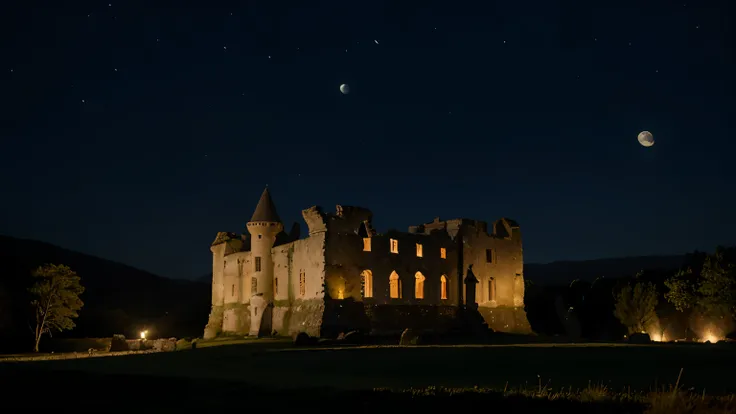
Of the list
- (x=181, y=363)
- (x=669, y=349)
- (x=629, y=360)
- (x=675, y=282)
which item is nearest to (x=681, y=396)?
(x=629, y=360)

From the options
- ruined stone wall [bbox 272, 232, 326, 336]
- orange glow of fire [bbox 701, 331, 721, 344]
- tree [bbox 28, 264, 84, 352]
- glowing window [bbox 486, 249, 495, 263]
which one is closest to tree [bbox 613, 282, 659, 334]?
orange glow of fire [bbox 701, 331, 721, 344]

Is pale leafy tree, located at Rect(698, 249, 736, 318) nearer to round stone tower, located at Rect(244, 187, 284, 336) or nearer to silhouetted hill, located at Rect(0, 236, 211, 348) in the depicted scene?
round stone tower, located at Rect(244, 187, 284, 336)

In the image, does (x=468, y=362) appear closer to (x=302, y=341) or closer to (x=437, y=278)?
(x=302, y=341)

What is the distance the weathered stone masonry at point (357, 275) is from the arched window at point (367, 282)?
0.07m

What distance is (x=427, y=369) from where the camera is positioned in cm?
2450

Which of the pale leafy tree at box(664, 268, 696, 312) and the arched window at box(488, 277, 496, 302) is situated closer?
the pale leafy tree at box(664, 268, 696, 312)

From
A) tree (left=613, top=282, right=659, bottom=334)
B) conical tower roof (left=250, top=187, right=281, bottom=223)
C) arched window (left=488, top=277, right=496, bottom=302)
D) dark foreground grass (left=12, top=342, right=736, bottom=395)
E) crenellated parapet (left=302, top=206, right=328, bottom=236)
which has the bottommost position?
dark foreground grass (left=12, top=342, right=736, bottom=395)

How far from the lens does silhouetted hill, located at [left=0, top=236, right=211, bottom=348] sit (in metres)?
75.9

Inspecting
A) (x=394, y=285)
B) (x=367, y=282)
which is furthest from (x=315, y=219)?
(x=394, y=285)

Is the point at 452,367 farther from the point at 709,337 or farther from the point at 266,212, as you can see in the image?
the point at 709,337

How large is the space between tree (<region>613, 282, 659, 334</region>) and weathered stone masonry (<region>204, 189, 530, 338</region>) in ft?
33.9

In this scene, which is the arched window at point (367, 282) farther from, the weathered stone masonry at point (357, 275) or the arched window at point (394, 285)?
the arched window at point (394, 285)

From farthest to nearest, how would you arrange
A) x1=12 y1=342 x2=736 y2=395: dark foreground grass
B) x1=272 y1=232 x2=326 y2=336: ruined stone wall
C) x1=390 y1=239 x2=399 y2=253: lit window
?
x1=390 y1=239 x2=399 y2=253: lit window
x1=272 y1=232 x2=326 y2=336: ruined stone wall
x1=12 y1=342 x2=736 y2=395: dark foreground grass

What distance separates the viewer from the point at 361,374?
75.4 feet
